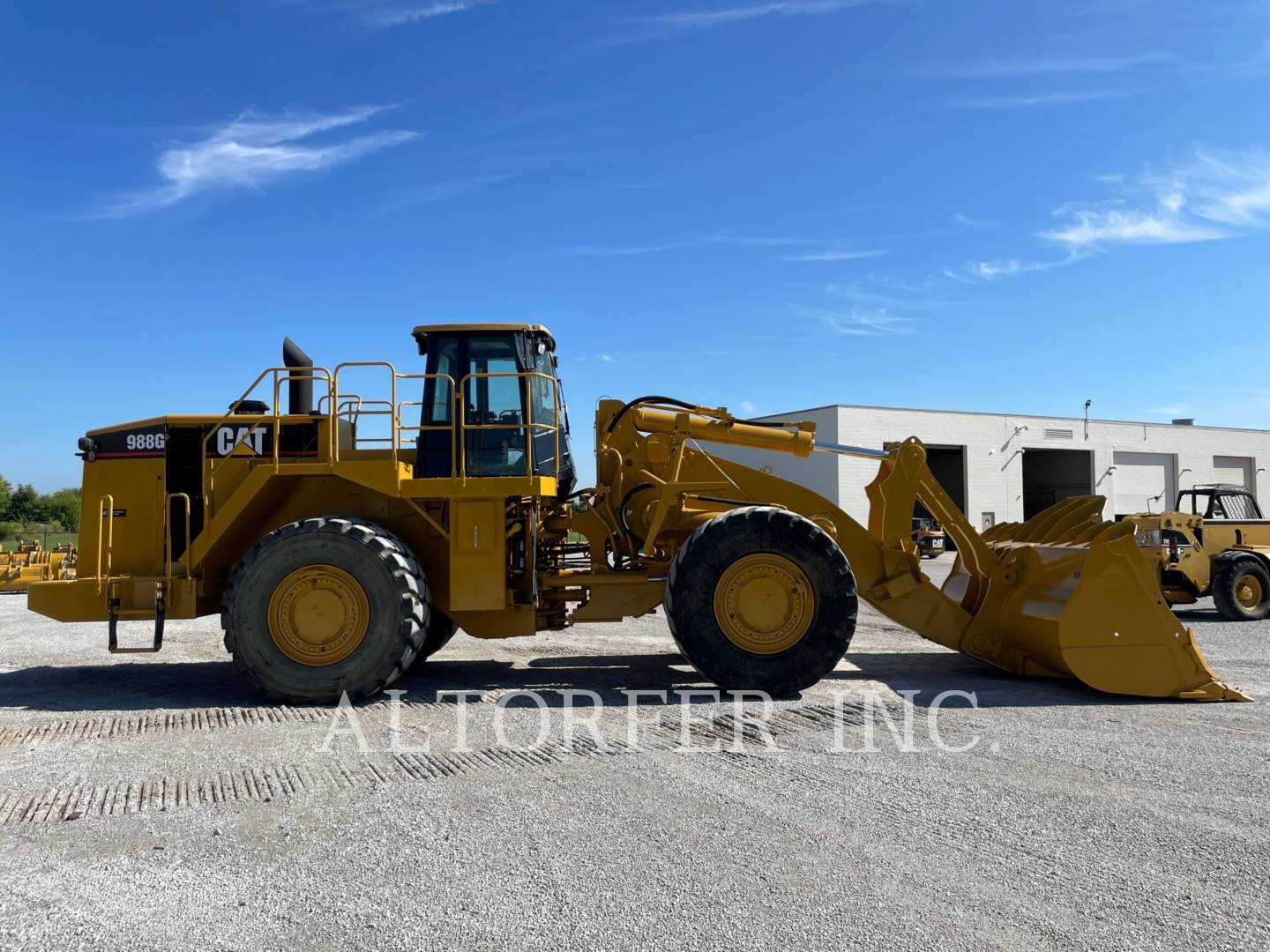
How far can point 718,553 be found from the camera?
810 cm

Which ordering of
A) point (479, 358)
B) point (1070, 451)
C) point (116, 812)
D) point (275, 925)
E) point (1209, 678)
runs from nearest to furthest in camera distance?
point (275, 925) → point (116, 812) → point (1209, 678) → point (479, 358) → point (1070, 451)

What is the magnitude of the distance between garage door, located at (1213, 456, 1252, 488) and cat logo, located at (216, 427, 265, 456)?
5196cm

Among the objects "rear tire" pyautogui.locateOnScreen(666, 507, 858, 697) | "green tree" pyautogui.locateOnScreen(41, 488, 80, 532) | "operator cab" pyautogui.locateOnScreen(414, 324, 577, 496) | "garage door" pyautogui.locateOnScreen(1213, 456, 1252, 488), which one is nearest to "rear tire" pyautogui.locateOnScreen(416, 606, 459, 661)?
"operator cab" pyautogui.locateOnScreen(414, 324, 577, 496)

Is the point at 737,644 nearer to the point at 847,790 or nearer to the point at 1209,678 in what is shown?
the point at 847,790

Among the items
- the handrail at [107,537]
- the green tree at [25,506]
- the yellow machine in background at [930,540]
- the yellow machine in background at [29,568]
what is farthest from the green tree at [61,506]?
the handrail at [107,537]

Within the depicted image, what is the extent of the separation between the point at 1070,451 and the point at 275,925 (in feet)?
161

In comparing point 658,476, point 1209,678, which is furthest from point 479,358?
point 1209,678

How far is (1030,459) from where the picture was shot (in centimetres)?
4984

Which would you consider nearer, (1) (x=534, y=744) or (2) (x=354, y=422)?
(1) (x=534, y=744)

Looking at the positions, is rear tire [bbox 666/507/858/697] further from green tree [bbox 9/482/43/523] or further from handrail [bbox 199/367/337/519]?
green tree [bbox 9/482/43/523]

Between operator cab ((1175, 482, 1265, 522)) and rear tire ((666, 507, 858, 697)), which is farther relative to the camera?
operator cab ((1175, 482, 1265, 522))

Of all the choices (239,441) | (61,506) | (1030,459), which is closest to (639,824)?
(239,441)

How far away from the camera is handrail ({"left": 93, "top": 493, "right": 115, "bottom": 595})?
830 cm

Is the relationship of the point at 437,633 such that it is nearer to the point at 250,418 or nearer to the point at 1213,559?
the point at 250,418
